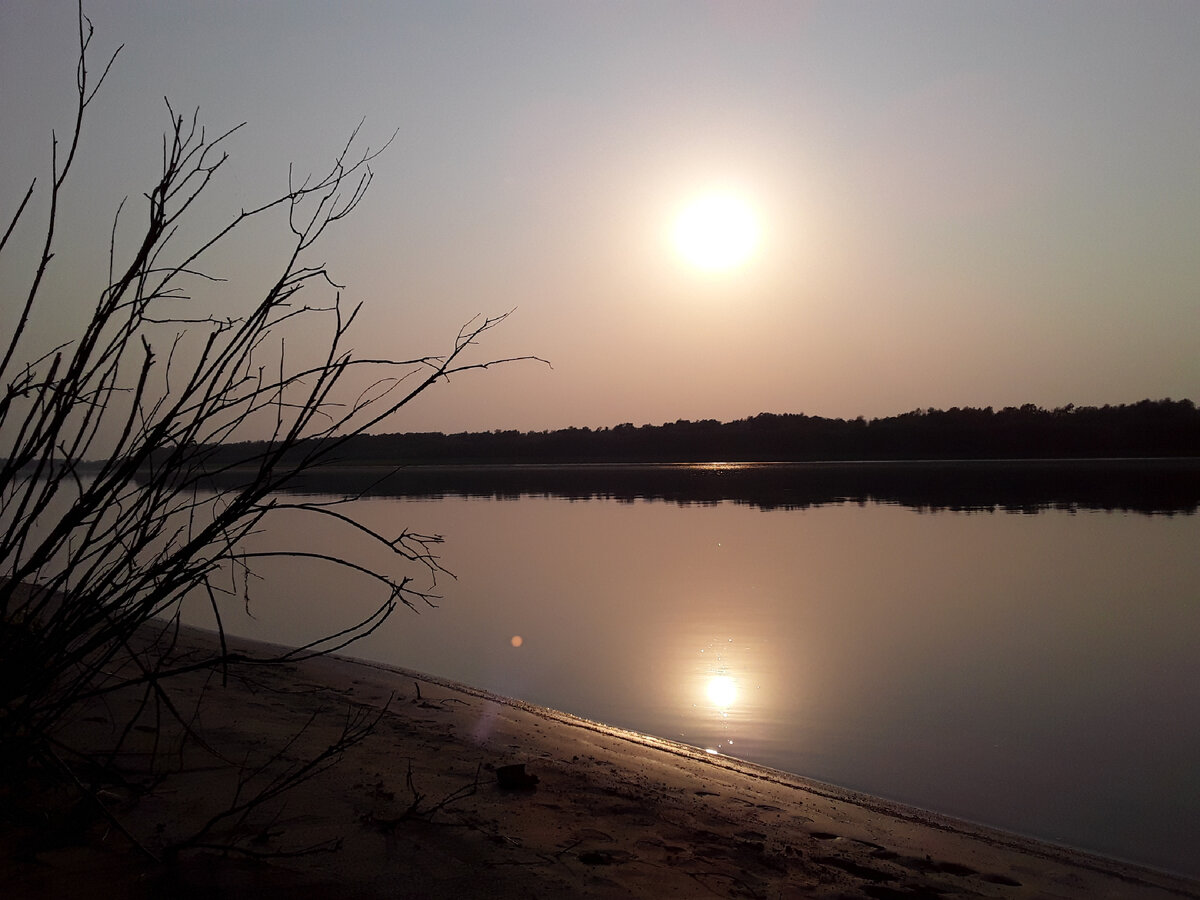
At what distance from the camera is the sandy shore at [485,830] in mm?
3176

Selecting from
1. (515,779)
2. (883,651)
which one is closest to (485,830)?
(515,779)

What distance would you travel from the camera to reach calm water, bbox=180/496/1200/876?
6.17m

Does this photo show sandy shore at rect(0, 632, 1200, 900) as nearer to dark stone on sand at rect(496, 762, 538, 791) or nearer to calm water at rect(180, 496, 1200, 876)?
dark stone on sand at rect(496, 762, 538, 791)

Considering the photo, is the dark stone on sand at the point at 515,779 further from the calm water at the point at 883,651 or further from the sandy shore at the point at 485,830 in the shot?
the calm water at the point at 883,651

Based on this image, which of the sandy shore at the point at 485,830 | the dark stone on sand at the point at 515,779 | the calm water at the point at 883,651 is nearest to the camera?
the sandy shore at the point at 485,830

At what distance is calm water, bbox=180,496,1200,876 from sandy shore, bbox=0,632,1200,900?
0.79 metres

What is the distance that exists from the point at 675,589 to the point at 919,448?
3033 inches

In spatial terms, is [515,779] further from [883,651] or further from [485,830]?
[883,651]

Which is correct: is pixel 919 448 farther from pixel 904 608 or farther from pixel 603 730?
pixel 603 730

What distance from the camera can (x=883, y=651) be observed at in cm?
984

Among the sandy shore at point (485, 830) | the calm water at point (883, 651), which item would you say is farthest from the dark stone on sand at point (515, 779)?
the calm water at point (883, 651)

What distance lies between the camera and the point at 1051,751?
6.66 metres

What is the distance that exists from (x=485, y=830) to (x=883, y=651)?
6930 mm

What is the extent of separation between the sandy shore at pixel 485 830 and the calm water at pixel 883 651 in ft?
2.58
